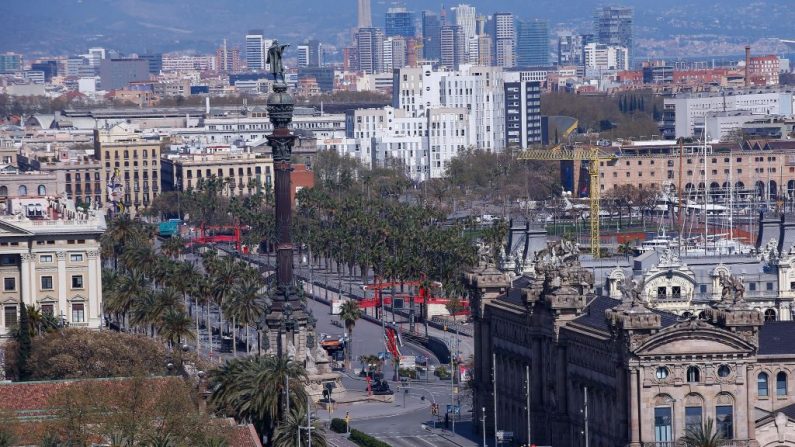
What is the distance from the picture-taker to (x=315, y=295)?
14500cm

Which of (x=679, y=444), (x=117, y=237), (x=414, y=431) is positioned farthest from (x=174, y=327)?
(x=117, y=237)

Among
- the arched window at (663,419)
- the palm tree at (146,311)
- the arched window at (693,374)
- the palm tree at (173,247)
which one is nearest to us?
the arched window at (693,374)

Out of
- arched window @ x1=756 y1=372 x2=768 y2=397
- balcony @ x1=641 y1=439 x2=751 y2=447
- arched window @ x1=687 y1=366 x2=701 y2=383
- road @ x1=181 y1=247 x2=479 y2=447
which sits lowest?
road @ x1=181 y1=247 x2=479 y2=447

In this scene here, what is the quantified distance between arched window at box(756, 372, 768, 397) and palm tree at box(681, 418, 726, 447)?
3.97 metres

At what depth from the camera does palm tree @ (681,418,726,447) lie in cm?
6612

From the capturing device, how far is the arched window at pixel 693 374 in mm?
71812

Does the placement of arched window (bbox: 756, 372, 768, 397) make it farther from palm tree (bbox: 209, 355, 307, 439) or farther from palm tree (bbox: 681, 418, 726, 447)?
palm tree (bbox: 209, 355, 307, 439)

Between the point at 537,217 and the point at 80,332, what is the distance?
3698 inches

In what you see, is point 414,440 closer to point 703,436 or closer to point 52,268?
point 703,436

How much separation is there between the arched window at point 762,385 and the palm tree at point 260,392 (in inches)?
551

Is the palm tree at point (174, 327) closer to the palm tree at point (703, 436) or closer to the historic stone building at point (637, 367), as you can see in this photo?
the historic stone building at point (637, 367)

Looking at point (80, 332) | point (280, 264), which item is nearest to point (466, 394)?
point (280, 264)

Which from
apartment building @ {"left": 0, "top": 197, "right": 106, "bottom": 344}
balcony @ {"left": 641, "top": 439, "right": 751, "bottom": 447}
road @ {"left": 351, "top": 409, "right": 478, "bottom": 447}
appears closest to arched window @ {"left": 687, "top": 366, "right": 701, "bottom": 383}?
balcony @ {"left": 641, "top": 439, "right": 751, "bottom": 447}

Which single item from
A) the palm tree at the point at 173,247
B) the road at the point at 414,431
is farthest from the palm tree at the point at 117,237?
the road at the point at 414,431
